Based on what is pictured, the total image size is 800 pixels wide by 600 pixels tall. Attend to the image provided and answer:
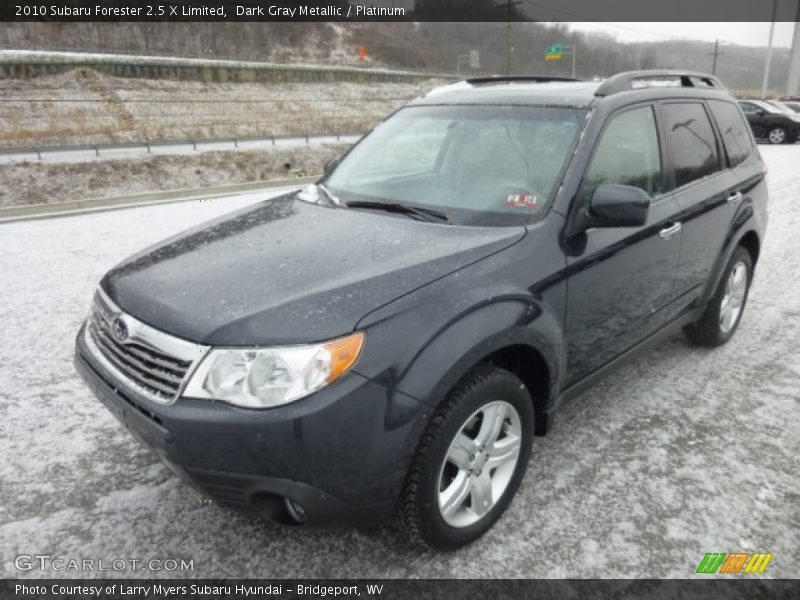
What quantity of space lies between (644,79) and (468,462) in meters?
2.30


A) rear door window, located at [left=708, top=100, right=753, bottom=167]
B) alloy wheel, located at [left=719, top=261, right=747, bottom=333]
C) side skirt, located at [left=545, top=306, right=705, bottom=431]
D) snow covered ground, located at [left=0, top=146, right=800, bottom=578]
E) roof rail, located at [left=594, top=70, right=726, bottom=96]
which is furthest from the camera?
alloy wheel, located at [left=719, top=261, right=747, bottom=333]

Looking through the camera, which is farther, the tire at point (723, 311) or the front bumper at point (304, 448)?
the tire at point (723, 311)

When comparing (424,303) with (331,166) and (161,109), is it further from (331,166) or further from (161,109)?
(161,109)

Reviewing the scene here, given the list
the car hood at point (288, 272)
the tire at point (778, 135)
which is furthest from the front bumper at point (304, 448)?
the tire at point (778, 135)

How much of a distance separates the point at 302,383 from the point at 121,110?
39.8 metres

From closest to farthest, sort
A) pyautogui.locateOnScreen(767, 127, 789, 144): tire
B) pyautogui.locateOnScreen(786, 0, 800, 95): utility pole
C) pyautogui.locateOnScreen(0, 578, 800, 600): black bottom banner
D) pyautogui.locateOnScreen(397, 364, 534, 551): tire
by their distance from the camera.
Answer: pyautogui.locateOnScreen(397, 364, 534, 551): tire < pyautogui.locateOnScreen(0, 578, 800, 600): black bottom banner < pyautogui.locateOnScreen(767, 127, 789, 144): tire < pyautogui.locateOnScreen(786, 0, 800, 95): utility pole

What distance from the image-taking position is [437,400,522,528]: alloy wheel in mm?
2186

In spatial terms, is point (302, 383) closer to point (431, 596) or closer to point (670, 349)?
point (431, 596)

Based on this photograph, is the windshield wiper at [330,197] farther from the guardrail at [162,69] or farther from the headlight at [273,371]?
the guardrail at [162,69]

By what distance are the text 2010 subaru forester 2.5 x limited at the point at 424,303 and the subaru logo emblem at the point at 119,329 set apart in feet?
0.05

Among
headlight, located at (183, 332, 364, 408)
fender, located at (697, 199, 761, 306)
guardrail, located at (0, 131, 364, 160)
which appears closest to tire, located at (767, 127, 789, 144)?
guardrail, located at (0, 131, 364, 160)

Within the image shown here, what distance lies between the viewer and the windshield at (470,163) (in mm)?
2535

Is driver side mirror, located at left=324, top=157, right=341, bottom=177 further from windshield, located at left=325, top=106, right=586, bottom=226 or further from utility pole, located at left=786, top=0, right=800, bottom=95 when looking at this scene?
utility pole, located at left=786, top=0, right=800, bottom=95

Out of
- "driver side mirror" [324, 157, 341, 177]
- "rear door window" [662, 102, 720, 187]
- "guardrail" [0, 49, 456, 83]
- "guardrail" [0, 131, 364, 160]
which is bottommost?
"guardrail" [0, 131, 364, 160]
